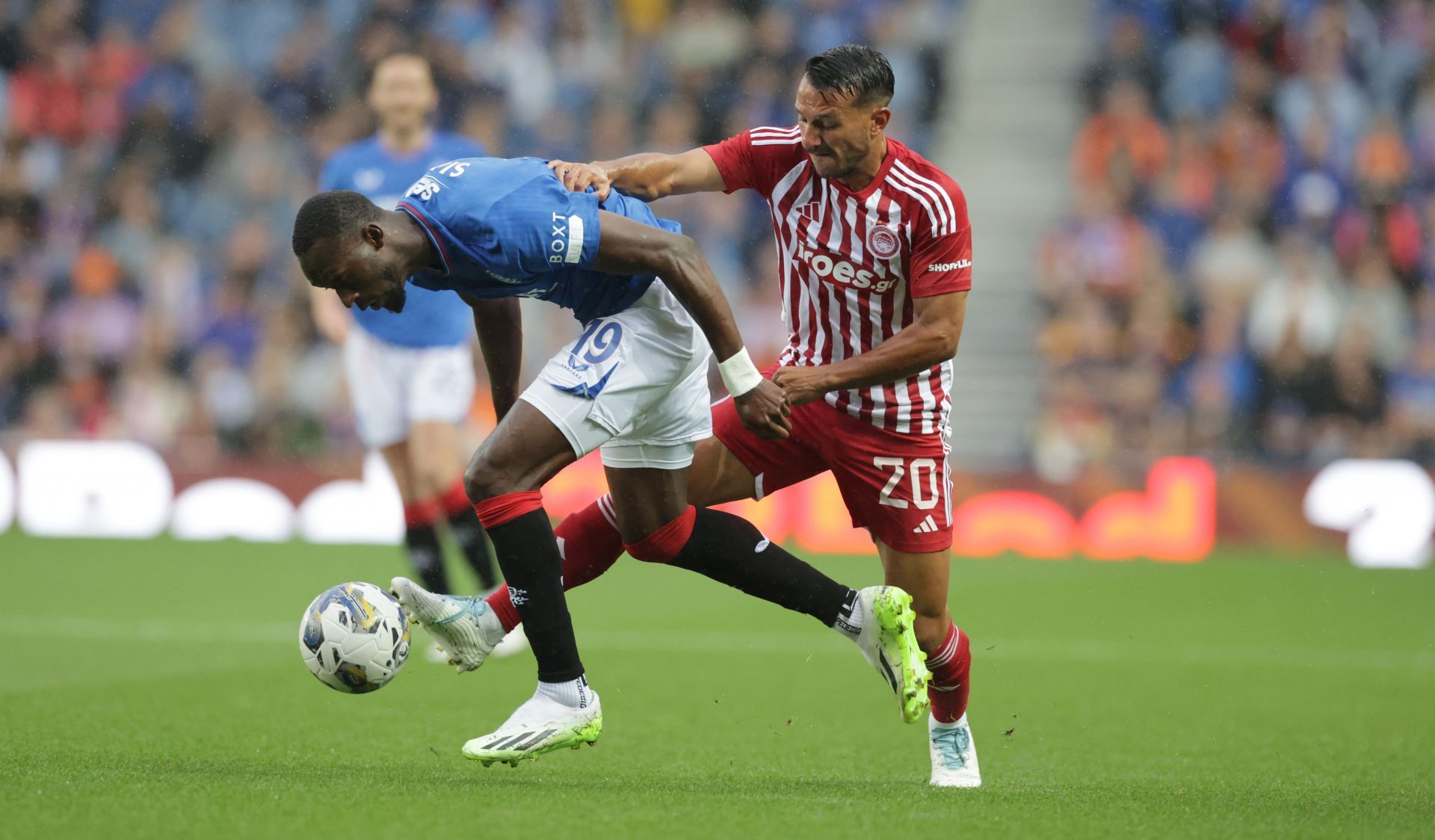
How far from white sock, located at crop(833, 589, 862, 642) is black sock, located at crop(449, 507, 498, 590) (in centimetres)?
260

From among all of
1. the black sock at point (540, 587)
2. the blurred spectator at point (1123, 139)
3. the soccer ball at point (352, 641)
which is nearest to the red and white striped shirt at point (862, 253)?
the black sock at point (540, 587)

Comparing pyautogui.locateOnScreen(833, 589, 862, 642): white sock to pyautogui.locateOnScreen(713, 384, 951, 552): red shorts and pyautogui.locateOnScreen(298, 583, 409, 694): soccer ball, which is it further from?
pyautogui.locateOnScreen(298, 583, 409, 694): soccer ball

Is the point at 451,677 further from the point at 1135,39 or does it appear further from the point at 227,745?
→ the point at 1135,39

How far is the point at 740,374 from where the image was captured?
16.2 feet

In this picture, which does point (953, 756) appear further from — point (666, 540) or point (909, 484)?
point (666, 540)

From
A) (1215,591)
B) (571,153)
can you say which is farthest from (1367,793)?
(571,153)

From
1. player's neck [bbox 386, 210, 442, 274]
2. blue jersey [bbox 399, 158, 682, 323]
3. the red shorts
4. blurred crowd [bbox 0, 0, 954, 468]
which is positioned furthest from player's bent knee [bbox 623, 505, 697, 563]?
blurred crowd [bbox 0, 0, 954, 468]

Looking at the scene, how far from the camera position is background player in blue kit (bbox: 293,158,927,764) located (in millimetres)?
4750

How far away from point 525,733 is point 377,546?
7.92m

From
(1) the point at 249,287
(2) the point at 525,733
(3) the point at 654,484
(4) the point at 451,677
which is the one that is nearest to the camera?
(2) the point at 525,733

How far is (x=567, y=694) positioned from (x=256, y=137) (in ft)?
41.7

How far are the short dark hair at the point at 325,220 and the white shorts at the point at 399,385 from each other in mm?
3156

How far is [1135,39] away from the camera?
52.1 feet

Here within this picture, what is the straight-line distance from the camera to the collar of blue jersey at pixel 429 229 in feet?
15.7
